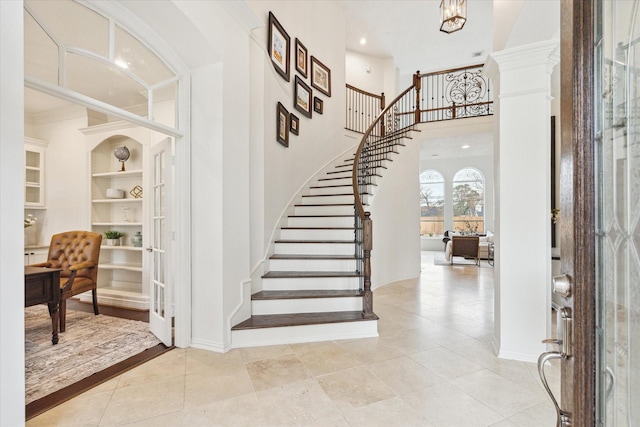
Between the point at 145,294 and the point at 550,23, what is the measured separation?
501cm

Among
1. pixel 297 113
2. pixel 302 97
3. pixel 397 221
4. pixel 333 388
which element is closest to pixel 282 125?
pixel 297 113

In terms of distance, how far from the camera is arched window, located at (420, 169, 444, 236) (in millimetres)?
11219

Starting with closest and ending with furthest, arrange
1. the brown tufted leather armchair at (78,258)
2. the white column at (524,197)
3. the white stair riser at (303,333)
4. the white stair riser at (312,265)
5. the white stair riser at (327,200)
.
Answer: the white column at (524,197), the white stair riser at (303,333), the brown tufted leather armchair at (78,258), the white stair riser at (312,265), the white stair riser at (327,200)

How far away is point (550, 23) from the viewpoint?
6.89 ft

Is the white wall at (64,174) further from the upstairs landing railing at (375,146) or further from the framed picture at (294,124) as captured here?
the upstairs landing railing at (375,146)

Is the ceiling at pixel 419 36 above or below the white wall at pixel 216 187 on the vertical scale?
above

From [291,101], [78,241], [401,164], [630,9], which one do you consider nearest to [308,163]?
[291,101]

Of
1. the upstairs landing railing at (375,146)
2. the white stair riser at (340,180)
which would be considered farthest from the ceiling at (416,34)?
the white stair riser at (340,180)

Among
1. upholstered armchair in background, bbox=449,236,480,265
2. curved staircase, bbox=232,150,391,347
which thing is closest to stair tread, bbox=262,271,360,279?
curved staircase, bbox=232,150,391,347

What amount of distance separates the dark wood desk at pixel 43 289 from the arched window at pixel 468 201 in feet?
35.7

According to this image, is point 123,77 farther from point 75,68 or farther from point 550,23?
point 550,23

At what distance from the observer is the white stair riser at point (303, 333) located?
273 cm

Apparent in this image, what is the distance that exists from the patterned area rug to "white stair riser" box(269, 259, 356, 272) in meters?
1.43

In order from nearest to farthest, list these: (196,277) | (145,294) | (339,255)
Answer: (196,277), (339,255), (145,294)
